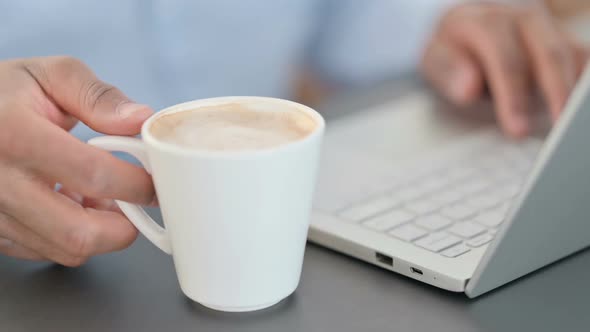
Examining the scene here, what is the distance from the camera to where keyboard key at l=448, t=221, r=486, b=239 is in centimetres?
44

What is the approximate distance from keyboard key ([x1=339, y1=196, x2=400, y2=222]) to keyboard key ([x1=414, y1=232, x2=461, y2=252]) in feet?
0.17

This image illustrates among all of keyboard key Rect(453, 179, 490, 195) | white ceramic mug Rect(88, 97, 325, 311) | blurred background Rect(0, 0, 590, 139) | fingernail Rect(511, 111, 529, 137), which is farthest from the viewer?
blurred background Rect(0, 0, 590, 139)

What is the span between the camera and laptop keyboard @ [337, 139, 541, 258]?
0.44 meters

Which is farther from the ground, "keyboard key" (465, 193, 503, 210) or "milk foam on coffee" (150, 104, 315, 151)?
"milk foam on coffee" (150, 104, 315, 151)

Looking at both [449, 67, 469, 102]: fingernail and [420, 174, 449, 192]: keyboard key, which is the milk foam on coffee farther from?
[449, 67, 469, 102]: fingernail

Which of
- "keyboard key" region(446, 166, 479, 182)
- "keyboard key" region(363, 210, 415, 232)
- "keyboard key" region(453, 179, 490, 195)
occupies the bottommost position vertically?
"keyboard key" region(446, 166, 479, 182)

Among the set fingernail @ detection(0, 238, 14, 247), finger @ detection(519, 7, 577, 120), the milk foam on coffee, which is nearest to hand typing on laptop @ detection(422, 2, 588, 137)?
finger @ detection(519, 7, 577, 120)

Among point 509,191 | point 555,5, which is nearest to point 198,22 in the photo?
point 509,191

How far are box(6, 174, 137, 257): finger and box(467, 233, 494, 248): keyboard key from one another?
209 millimetres

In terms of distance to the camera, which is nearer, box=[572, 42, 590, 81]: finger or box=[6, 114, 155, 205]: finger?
box=[6, 114, 155, 205]: finger

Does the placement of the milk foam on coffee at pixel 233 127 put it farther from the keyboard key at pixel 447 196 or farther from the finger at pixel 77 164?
the keyboard key at pixel 447 196

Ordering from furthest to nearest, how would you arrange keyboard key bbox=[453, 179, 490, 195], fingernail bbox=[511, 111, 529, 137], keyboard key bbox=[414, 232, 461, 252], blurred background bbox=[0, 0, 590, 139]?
blurred background bbox=[0, 0, 590, 139] < fingernail bbox=[511, 111, 529, 137] < keyboard key bbox=[453, 179, 490, 195] < keyboard key bbox=[414, 232, 461, 252]

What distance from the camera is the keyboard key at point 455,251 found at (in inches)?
16.2

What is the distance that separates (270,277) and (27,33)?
513 mm
